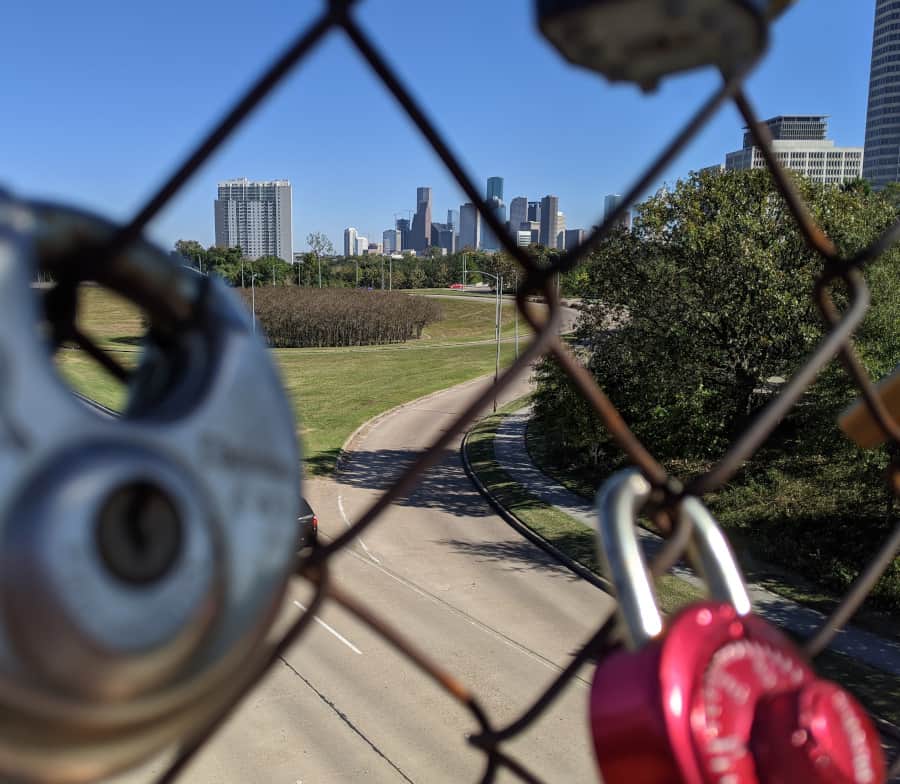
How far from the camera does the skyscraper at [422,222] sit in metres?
132

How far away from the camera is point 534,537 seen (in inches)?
496

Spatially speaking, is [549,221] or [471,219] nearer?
[471,219]

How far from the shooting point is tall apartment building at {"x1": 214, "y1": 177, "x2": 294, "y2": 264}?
99375 millimetres

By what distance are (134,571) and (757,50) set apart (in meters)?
0.53

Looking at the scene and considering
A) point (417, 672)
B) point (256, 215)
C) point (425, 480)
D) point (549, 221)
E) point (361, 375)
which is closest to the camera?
point (417, 672)

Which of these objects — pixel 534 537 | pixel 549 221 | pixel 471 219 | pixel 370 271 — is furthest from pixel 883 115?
pixel 471 219

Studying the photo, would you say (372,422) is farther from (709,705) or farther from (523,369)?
(709,705)

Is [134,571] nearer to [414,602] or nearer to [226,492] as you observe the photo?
[226,492]

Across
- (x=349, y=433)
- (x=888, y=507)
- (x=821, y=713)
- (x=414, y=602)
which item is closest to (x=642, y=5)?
(x=821, y=713)

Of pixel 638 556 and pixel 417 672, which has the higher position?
pixel 638 556

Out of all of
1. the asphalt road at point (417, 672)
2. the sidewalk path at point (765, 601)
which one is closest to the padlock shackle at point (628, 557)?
the asphalt road at point (417, 672)

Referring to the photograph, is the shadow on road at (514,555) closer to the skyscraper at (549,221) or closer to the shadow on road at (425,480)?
the shadow on road at (425,480)

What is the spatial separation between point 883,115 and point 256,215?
240 feet

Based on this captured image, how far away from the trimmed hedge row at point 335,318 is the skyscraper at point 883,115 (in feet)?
220
